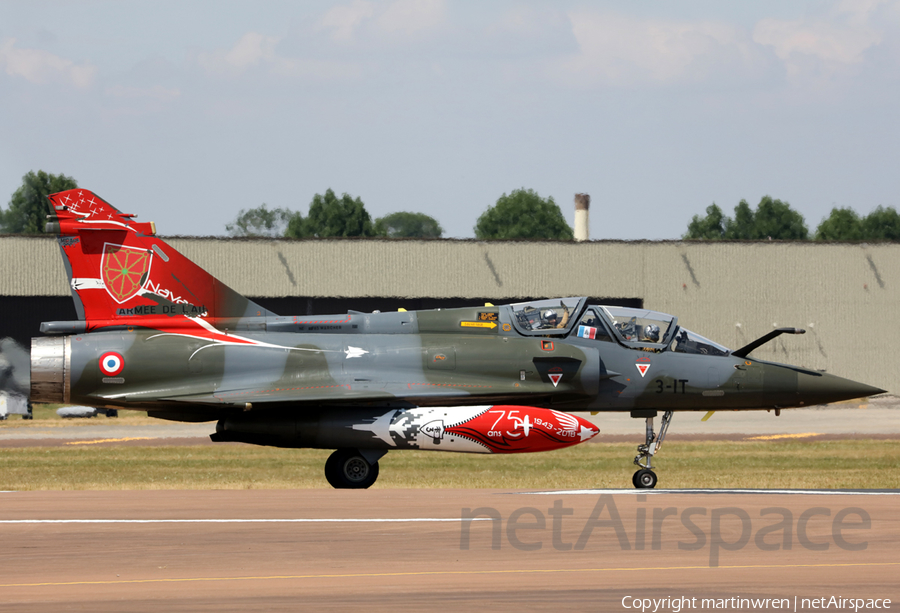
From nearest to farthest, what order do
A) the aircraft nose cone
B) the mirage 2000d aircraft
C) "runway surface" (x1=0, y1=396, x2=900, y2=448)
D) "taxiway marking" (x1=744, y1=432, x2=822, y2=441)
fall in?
the mirage 2000d aircraft
the aircraft nose cone
"runway surface" (x1=0, y1=396, x2=900, y2=448)
"taxiway marking" (x1=744, y1=432, x2=822, y2=441)

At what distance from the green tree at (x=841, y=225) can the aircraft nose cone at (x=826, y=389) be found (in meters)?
122

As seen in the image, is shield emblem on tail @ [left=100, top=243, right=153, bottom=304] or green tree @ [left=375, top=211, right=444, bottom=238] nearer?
shield emblem on tail @ [left=100, top=243, right=153, bottom=304]

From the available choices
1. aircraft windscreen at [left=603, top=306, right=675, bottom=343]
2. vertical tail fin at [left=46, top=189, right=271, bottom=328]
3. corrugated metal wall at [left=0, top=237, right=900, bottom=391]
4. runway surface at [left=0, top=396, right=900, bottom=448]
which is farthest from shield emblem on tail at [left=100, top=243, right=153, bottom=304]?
corrugated metal wall at [left=0, top=237, right=900, bottom=391]

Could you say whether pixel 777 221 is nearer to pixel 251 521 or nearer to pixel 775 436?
pixel 775 436

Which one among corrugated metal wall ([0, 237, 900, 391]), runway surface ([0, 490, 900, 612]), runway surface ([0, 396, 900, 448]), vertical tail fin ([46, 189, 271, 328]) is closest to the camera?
runway surface ([0, 490, 900, 612])

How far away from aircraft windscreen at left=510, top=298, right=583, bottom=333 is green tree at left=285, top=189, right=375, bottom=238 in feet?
375

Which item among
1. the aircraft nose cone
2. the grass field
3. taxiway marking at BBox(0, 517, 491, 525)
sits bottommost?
the grass field

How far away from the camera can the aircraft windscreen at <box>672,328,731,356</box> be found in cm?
1866

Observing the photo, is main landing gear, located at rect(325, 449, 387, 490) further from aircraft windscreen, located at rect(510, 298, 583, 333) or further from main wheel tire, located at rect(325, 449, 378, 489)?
aircraft windscreen, located at rect(510, 298, 583, 333)

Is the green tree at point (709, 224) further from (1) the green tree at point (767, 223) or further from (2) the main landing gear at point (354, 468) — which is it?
(2) the main landing gear at point (354, 468)

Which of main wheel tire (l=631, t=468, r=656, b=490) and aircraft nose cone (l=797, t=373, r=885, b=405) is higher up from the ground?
aircraft nose cone (l=797, t=373, r=885, b=405)

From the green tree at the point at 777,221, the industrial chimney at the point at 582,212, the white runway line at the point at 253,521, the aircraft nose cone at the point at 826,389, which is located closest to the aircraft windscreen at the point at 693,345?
the aircraft nose cone at the point at 826,389

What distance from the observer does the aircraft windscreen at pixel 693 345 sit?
61.2ft

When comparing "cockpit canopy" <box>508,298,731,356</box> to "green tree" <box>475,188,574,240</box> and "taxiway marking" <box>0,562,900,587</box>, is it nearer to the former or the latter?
"taxiway marking" <box>0,562,900,587</box>
